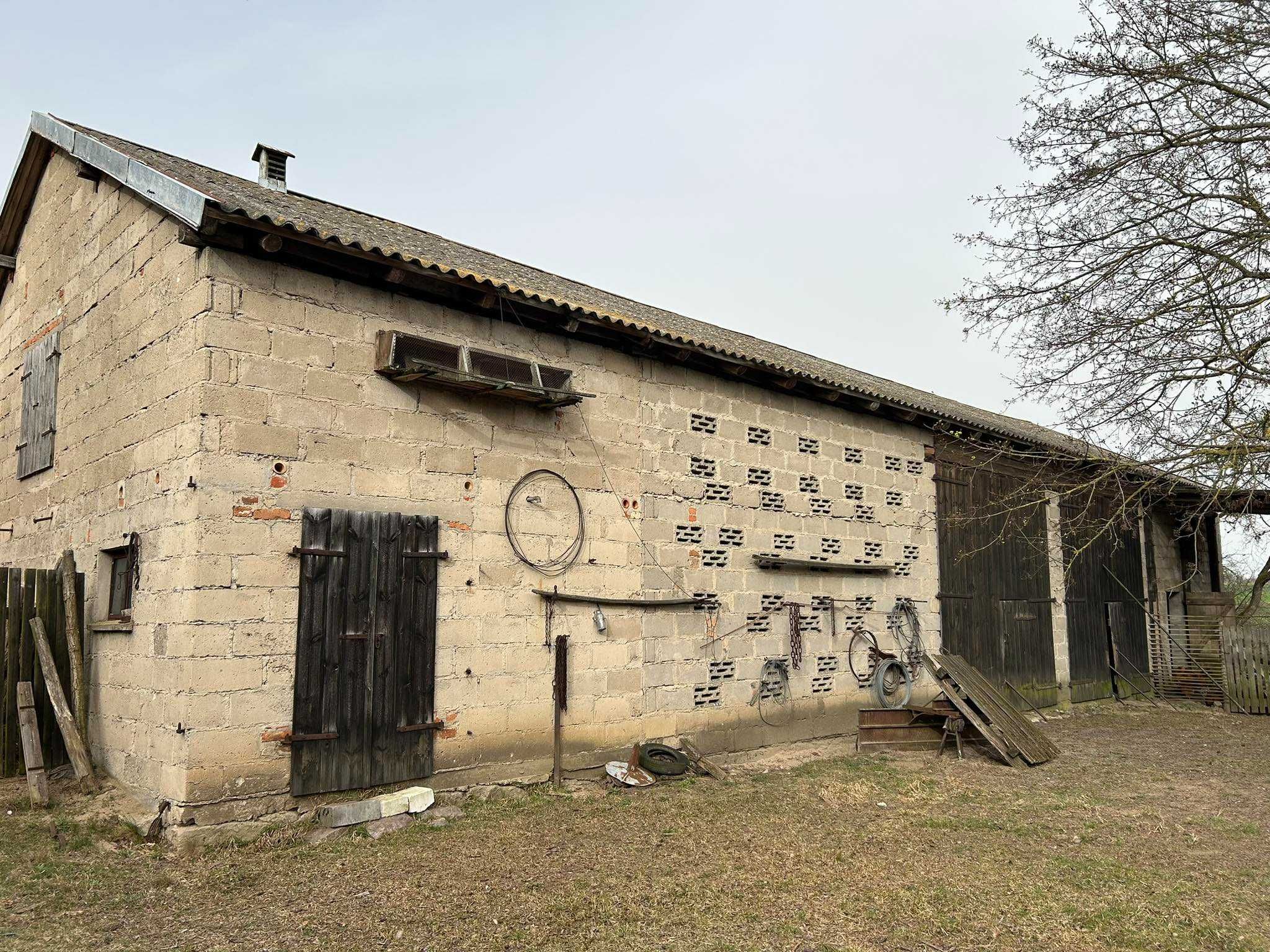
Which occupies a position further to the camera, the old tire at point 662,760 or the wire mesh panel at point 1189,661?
the wire mesh panel at point 1189,661

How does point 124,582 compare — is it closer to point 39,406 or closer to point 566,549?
point 39,406

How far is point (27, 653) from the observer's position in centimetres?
759

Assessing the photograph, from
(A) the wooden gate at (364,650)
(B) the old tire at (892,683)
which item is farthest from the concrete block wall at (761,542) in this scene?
(A) the wooden gate at (364,650)

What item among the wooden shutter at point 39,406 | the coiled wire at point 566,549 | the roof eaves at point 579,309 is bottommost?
the coiled wire at point 566,549

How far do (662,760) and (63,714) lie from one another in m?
5.08

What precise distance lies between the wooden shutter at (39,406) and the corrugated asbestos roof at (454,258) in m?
2.31

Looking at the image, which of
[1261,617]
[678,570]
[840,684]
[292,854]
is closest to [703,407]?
[678,570]

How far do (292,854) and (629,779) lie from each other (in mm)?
3055

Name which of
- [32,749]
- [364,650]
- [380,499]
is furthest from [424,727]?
[32,749]

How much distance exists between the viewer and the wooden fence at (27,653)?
296 inches

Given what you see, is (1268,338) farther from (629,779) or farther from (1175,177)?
(629,779)

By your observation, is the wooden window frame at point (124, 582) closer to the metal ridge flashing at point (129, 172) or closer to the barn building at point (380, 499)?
the barn building at point (380, 499)

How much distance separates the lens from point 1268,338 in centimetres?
877

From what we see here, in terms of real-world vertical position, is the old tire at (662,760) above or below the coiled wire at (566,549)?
below
